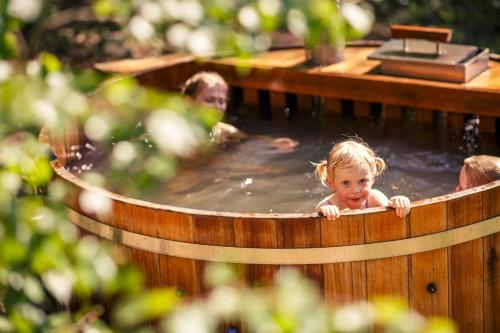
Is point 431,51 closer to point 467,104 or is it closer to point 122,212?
point 467,104

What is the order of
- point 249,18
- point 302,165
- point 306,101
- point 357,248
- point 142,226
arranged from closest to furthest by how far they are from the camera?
1. point 249,18
2. point 357,248
3. point 142,226
4. point 302,165
5. point 306,101

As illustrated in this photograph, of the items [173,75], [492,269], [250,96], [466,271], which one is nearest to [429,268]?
[466,271]

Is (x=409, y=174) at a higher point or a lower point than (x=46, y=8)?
lower

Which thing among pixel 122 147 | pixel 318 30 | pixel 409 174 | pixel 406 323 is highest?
pixel 318 30

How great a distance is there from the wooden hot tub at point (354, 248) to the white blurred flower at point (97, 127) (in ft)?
7.55

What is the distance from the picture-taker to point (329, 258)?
3.92 metres

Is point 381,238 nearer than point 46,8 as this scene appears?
No

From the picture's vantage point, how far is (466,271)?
410 centimetres

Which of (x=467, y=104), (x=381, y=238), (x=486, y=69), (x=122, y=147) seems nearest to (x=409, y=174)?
(x=467, y=104)

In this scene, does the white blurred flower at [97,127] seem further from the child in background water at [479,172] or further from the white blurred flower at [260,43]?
the child in background water at [479,172]

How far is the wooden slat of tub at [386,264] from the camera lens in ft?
12.7

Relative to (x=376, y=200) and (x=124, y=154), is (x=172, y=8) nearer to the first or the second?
(x=124, y=154)

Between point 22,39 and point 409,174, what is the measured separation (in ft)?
14.1

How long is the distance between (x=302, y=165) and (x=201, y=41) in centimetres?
415
